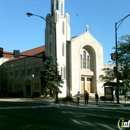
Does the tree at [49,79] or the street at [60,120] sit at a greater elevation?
the tree at [49,79]

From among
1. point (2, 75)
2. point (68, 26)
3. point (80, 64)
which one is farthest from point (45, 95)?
point (2, 75)

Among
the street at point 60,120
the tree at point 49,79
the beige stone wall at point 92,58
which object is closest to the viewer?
the street at point 60,120

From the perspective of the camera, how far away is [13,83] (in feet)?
225

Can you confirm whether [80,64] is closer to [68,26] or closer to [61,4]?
[68,26]

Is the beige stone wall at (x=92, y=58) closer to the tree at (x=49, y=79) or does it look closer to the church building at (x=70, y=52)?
the church building at (x=70, y=52)

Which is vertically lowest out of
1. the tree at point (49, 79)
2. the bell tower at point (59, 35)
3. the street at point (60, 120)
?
the street at point (60, 120)

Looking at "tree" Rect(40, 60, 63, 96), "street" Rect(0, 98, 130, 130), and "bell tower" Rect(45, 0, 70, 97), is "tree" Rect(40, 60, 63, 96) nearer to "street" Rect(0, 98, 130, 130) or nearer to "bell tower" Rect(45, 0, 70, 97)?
"bell tower" Rect(45, 0, 70, 97)

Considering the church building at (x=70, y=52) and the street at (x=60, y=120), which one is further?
the church building at (x=70, y=52)

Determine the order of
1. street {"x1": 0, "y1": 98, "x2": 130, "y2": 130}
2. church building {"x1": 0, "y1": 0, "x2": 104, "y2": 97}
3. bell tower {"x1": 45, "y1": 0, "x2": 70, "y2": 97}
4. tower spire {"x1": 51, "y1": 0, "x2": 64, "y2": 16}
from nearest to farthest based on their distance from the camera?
street {"x1": 0, "y1": 98, "x2": 130, "y2": 130} → bell tower {"x1": 45, "y1": 0, "x2": 70, "y2": 97} → church building {"x1": 0, "y1": 0, "x2": 104, "y2": 97} → tower spire {"x1": 51, "y1": 0, "x2": 64, "y2": 16}

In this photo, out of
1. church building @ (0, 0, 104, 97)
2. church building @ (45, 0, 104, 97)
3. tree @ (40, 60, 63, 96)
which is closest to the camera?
tree @ (40, 60, 63, 96)

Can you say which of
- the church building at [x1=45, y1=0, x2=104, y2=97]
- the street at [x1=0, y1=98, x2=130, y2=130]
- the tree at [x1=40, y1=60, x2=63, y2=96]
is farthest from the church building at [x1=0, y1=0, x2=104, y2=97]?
the street at [x1=0, y1=98, x2=130, y2=130]

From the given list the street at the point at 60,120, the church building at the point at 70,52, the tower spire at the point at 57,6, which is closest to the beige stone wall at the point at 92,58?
the church building at the point at 70,52

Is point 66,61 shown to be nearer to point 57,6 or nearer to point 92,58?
point 92,58

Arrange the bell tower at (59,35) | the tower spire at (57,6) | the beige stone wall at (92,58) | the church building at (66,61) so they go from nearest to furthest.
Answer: the bell tower at (59,35) → the church building at (66,61) → the beige stone wall at (92,58) → the tower spire at (57,6)
